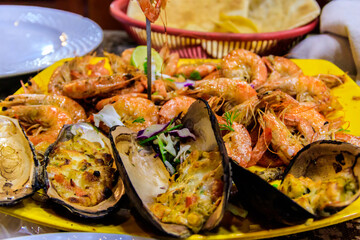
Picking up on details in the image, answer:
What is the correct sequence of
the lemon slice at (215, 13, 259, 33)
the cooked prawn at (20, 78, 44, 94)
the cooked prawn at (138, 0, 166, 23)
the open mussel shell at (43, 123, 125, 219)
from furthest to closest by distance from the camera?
the lemon slice at (215, 13, 259, 33), the cooked prawn at (20, 78, 44, 94), the cooked prawn at (138, 0, 166, 23), the open mussel shell at (43, 123, 125, 219)

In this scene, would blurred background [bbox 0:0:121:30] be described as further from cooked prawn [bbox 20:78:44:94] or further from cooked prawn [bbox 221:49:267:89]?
cooked prawn [bbox 221:49:267:89]

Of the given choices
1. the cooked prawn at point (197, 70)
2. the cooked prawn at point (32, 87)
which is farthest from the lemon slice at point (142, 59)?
the cooked prawn at point (32, 87)

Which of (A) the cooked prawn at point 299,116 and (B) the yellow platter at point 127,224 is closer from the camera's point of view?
(B) the yellow platter at point 127,224

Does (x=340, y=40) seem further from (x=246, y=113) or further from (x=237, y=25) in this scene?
(x=246, y=113)

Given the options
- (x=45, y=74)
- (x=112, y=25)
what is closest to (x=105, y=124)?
(x=45, y=74)

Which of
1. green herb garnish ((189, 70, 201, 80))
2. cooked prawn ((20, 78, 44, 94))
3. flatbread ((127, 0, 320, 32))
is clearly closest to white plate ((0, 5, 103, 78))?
cooked prawn ((20, 78, 44, 94))

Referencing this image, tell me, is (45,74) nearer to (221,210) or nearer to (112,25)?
(221,210)

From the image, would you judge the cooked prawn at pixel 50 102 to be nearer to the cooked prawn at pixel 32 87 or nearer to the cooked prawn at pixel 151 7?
the cooked prawn at pixel 32 87

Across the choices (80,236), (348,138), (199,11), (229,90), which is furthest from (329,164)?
(199,11)
